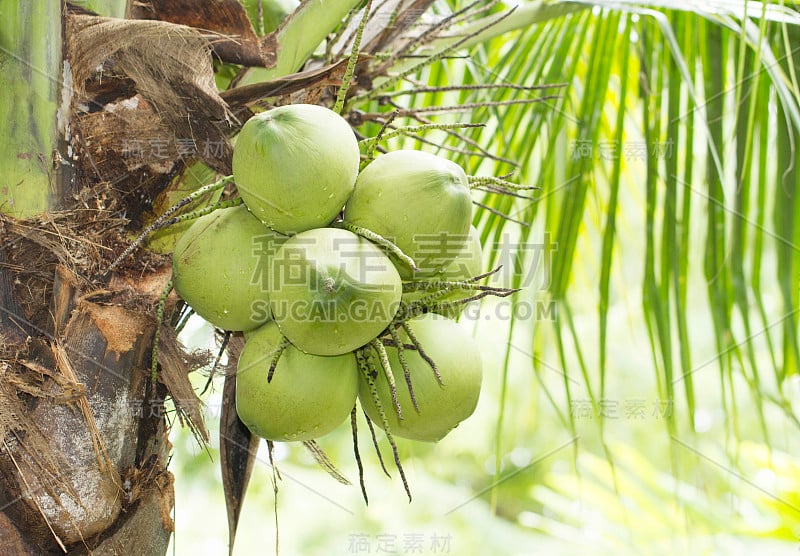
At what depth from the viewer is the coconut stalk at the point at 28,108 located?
100 centimetres

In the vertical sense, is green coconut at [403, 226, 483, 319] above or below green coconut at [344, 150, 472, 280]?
below

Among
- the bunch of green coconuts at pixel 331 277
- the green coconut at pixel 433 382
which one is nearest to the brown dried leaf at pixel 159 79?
the bunch of green coconuts at pixel 331 277

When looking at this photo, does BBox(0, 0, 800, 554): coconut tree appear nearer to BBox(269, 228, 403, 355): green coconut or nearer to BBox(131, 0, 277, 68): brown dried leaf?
BBox(131, 0, 277, 68): brown dried leaf

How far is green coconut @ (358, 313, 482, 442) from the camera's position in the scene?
104cm

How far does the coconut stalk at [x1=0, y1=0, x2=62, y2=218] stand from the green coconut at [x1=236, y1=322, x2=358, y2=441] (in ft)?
1.17

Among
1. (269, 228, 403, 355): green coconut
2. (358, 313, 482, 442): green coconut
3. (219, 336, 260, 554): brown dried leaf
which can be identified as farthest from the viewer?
(219, 336, 260, 554): brown dried leaf

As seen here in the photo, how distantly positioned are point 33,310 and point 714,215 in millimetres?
1437

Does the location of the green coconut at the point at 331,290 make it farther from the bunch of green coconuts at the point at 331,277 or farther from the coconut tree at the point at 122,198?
the coconut tree at the point at 122,198

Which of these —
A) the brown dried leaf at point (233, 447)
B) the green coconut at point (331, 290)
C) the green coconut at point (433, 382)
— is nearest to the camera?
the green coconut at point (331, 290)

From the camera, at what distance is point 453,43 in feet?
5.31

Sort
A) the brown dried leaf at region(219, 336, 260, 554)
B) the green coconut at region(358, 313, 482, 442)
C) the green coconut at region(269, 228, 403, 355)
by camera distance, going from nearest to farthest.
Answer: the green coconut at region(269, 228, 403, 355)
the green coconut at region(358, 313, 482, 442)
the brown dried leaf at region(219, 336, 260, 554)

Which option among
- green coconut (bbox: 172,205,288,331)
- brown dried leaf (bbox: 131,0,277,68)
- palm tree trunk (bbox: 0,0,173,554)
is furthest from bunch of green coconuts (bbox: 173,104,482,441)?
brown dried leaf (bbox: 131,0,277,68)

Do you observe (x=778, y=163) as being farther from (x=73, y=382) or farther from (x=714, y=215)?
(x=73, y=382)

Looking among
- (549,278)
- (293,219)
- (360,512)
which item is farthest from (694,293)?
(293,219)
